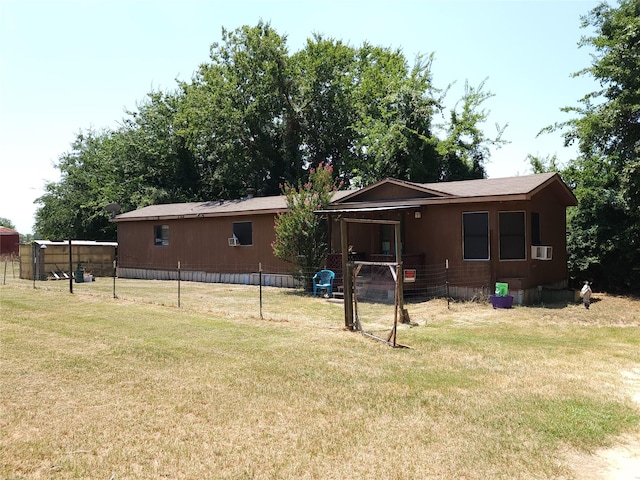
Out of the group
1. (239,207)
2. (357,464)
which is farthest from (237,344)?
(239,207)

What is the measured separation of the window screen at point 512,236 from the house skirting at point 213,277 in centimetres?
682

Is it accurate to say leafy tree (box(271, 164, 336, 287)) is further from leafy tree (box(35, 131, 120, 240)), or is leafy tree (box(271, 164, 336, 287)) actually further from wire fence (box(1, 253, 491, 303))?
leafy tree (box(35, 131, 120, 240))

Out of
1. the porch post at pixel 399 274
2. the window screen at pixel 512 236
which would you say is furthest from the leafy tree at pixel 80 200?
the porch post at pixel 399 274

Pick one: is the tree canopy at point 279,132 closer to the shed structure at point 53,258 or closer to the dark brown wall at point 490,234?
the shed structure at point 53,258

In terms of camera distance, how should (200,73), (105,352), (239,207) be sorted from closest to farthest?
(105,352) < (239,207) < (200,73)

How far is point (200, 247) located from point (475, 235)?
37.6 feet

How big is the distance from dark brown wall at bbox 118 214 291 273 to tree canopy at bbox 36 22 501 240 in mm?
7357

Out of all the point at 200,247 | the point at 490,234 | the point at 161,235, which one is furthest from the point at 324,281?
the point at 161,235

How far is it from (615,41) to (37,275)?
21701 mm

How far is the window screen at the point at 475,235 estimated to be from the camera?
12766 millimetres

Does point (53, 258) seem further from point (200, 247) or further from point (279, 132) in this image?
point (279, 132)

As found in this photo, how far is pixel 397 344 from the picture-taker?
7.49 meters

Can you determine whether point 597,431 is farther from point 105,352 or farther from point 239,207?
point 239,207

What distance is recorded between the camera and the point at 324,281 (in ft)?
47.0
